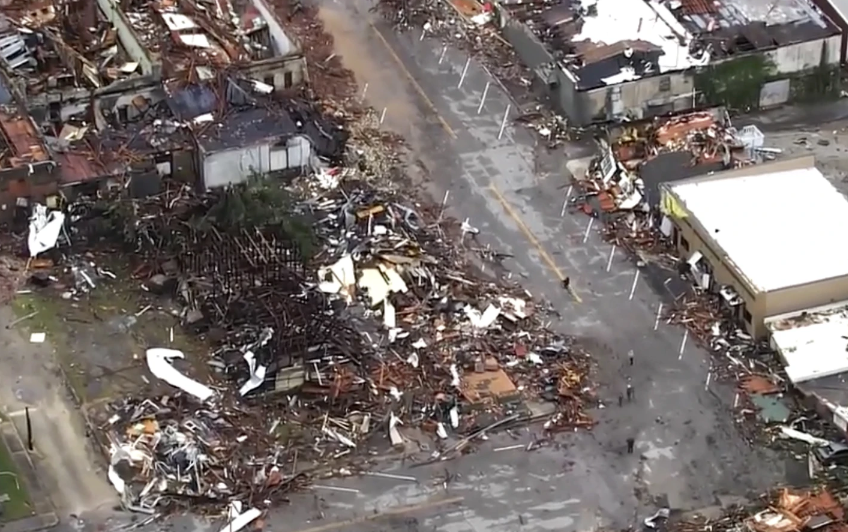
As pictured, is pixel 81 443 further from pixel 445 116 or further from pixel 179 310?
pixel 445 116

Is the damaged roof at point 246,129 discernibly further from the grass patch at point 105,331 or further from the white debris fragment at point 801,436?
the white debris fragment at point 801,436

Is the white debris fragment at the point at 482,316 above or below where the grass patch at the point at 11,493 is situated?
above

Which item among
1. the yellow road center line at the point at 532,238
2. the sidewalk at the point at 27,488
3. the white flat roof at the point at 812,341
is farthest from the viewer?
the yellow road center line at the point at 532,238

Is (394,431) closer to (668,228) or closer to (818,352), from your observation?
(818,352)

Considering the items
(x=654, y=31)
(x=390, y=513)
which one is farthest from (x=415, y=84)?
(x=390, y=513)

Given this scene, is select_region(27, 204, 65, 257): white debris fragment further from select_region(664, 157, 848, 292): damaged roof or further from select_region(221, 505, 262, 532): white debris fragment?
select_region(664, 157, 848, 292): damaged roof

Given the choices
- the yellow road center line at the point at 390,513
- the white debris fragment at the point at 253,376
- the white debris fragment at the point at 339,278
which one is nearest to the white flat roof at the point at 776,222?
the white debris fragment at the point at 339,278
